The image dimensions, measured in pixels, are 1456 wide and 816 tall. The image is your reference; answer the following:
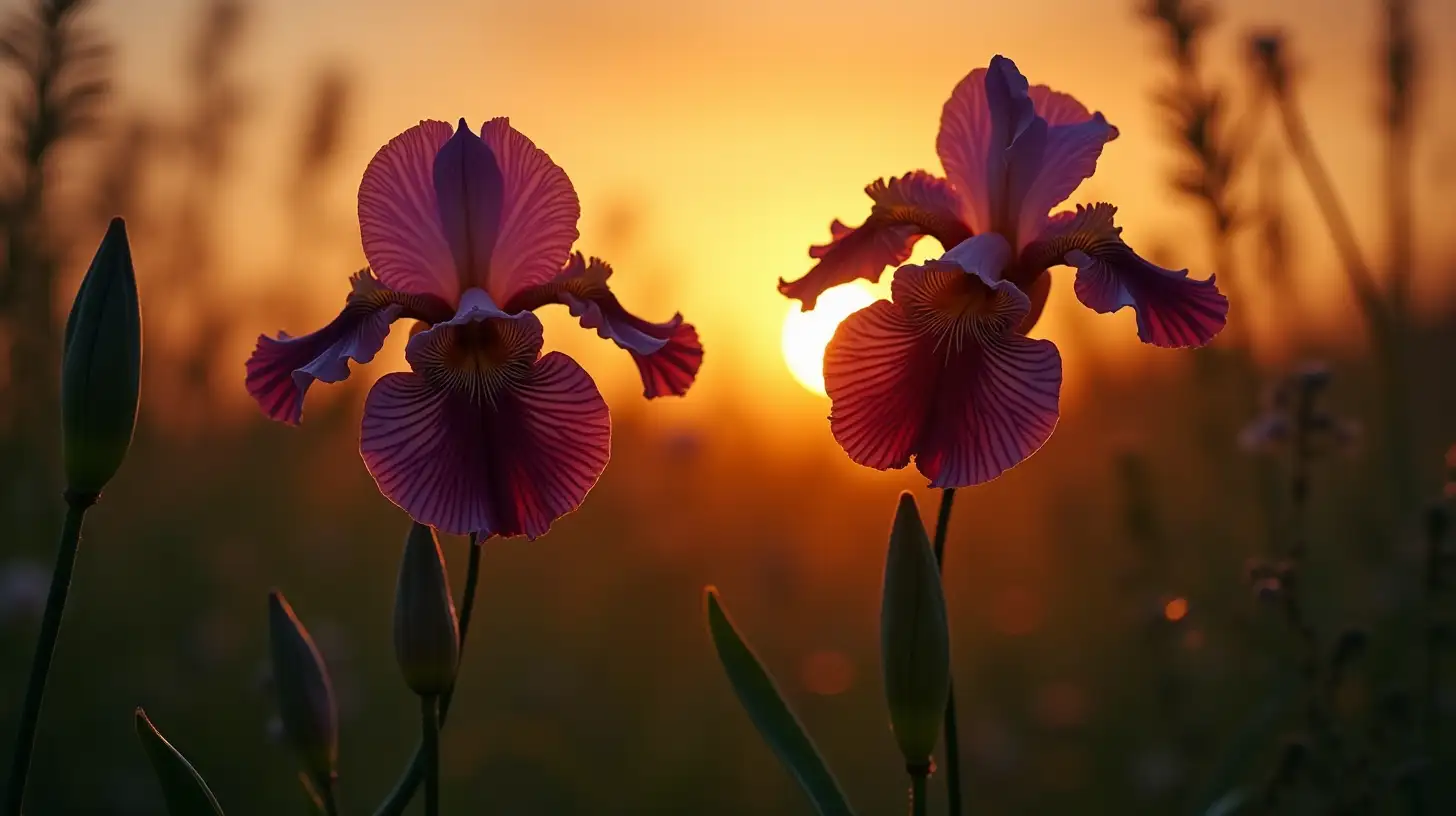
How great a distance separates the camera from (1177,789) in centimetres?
Answer: 353

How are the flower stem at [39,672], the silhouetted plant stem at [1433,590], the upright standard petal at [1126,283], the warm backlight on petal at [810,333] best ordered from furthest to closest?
the warm backlight on petal at [810,333], the silhouetted plant stem at [1433,590], the upright standard petal at [1126,283], the flower stem at [39,672]

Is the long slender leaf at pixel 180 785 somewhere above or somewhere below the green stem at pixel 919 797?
above

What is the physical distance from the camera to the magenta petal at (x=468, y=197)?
1.69m

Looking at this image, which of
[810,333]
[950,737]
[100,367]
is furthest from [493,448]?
[810,333]

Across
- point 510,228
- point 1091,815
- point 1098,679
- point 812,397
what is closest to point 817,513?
point 812,397

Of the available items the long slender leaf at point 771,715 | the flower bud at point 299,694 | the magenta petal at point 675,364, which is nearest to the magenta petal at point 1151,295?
the magenta petal at point 675,364

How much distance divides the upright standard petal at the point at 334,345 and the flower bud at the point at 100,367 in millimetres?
218

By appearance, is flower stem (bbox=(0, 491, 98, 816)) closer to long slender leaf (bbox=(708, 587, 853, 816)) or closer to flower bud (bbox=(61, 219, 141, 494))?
flower bud (bbox=(61, 219, 141, 494))

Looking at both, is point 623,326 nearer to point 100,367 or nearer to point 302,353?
point 302,353

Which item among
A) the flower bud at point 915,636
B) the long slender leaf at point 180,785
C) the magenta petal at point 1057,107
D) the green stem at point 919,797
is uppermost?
the magenta petal at point 1057,107

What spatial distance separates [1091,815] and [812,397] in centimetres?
288

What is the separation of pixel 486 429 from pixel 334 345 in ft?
0.83

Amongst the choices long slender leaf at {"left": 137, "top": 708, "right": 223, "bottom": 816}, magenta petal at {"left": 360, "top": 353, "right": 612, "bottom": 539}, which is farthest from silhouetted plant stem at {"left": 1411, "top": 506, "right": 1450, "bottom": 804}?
long slender leaf at {"left": 137, "top": 708, "right": 223, "bottom": 816}

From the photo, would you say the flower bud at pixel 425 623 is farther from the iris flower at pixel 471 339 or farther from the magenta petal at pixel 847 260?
the magenta petal at pixel 847 260
